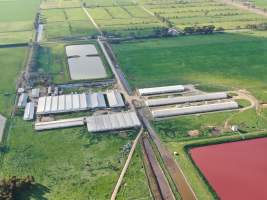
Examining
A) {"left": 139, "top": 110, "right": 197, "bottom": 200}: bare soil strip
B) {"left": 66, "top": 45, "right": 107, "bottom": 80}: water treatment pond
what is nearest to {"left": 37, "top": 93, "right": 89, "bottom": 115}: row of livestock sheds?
{"left": 66, "top": 45, "right": 107, "bottom": 80}: water treatment pond

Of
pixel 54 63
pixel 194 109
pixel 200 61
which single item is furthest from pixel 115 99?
pixel 200 61

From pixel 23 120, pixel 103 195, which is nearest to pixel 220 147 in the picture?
pixel 103 195

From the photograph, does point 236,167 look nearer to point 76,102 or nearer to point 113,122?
point 113,122

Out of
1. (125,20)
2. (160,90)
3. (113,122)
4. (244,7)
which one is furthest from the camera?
(244,7)

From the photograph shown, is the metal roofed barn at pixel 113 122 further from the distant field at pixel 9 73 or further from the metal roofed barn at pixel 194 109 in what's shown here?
the distant field at pixel 9 73

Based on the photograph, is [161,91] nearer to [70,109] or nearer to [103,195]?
[70,109]

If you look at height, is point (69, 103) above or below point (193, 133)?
above

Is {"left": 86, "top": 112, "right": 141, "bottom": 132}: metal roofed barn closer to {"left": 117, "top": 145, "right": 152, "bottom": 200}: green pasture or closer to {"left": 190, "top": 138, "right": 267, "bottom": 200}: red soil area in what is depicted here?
{"left": 117, "top": 145, "right": 152, "bottom": 200}: green pasture
